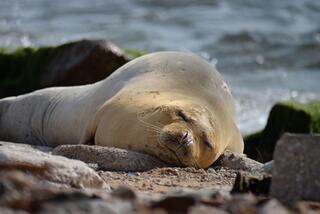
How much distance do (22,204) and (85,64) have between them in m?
7.72

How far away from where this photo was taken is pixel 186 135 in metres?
6.57

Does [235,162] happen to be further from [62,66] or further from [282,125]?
[62,66]

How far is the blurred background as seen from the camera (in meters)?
16.0

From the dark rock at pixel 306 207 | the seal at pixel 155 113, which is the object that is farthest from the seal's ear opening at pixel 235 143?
the dark rock at pixel 306 207

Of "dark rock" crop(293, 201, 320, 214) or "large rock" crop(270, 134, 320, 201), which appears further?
"large rock" crop(270, 134, 320, 201)

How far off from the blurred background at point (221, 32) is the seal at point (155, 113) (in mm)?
4819

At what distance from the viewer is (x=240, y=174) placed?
16.0 ft

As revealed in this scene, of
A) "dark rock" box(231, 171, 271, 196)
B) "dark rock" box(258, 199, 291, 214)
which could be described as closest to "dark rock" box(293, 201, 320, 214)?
"dark rock" box(258, 199, 291, 214)

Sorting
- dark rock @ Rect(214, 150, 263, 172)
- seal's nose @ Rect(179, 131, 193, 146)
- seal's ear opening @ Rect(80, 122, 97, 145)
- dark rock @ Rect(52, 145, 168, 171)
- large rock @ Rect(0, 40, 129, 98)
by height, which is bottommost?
large rock @ Rect(0, 40, 129, 98)

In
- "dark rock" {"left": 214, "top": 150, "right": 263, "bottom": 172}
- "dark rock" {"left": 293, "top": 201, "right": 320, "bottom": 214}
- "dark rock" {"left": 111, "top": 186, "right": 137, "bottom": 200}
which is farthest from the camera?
"dark rock" {"left": 214, "top": 150, "right": 263, "bottom": 172}

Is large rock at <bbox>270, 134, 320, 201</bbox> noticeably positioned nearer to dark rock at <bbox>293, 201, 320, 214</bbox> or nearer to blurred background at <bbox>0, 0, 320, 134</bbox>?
dark rock at <bbox>293, 201, 320, 214</bbox>

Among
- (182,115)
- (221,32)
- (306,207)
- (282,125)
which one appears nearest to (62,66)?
(282,125)

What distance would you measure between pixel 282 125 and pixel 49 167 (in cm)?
553

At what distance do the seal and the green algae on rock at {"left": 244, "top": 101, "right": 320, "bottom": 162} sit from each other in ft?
6.47
